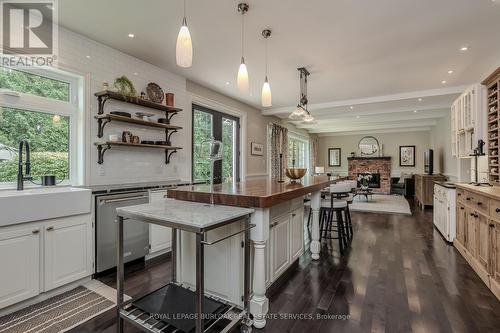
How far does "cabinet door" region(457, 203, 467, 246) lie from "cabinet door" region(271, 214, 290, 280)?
94.1 inches

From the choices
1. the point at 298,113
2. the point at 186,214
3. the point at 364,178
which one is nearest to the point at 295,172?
the point at 298,113

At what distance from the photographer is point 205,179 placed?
4.81m

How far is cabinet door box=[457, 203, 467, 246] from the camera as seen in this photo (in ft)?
10.7

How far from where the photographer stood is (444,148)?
24.3 ft

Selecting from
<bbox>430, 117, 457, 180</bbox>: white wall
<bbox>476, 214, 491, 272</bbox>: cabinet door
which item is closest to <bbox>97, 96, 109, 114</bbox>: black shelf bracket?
<bbox>476, 214, 491, 272</bbox>: cabinet door

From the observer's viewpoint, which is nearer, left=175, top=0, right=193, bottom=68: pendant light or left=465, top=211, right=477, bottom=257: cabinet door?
left=175, top=0, right=193, bottom=68: pendant light

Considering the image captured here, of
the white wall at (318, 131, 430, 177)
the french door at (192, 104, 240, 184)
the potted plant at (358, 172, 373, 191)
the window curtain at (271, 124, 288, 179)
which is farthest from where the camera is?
the white wall at (318, 131, 430, 177)

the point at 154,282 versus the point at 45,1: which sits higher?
the point at 45,1

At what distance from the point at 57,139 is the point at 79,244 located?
121cm

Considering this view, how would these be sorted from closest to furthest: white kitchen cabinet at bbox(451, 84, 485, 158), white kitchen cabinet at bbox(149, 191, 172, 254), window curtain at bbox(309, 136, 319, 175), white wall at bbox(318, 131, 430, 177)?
white kitchen cabinet at bbox(149, 191, 172, 254), white kitchen cabinet at bbox(451, 84, 485, 158), white wall at bbox(318, 131, 430, 177), window curtain at bbox(309, 136, 319, 175)

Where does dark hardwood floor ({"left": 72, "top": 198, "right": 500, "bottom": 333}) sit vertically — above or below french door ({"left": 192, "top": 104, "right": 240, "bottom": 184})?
below

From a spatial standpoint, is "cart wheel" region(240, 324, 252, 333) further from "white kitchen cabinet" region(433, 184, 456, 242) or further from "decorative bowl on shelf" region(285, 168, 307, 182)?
"white kitchen cabinet" region(433, 184, 456, 242)

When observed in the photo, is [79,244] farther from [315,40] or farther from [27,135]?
[315,40]

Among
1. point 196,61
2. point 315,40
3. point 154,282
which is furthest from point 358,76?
point 154,282
